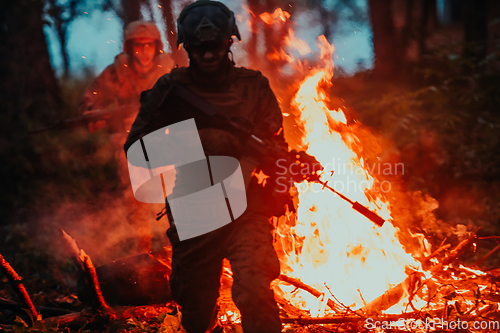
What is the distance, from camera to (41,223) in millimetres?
7422

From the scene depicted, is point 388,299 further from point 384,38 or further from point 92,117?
point 384,38

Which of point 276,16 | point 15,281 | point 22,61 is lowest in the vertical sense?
point 15,281

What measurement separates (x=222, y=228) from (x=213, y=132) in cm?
76

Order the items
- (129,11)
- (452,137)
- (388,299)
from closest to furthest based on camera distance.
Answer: (388,299), (129,11), (452,137)

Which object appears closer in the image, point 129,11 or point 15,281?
point 15,281

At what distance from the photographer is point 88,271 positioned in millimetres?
3658

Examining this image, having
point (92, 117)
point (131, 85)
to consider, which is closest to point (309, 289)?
point (92, 117)

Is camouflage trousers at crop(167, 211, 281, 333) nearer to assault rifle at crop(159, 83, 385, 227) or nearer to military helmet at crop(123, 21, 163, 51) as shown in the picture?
assault rifle at crop(159, 83, 385, 227)

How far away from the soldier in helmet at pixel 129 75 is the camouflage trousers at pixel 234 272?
11.2 ft

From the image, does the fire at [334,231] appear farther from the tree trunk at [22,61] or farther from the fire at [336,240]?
the tree trunk at [22,61]

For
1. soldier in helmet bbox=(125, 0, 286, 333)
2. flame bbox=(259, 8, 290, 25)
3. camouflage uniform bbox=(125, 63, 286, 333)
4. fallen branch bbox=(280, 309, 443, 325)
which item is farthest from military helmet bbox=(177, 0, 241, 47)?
fallen branch bbox=(280, 309, 443, 325)

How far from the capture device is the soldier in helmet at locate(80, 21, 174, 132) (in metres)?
5.50

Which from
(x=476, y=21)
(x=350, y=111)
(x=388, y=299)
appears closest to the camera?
(x=388, y=299)

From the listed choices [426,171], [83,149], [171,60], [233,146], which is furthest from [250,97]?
[83,149]
